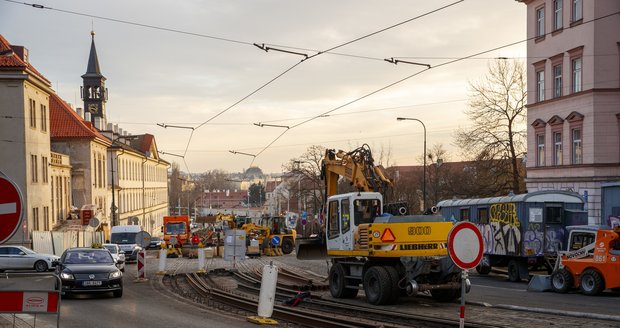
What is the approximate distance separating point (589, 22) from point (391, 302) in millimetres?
25621

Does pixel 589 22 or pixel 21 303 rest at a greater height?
pixel 589 22

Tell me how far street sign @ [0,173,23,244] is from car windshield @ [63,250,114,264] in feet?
44.4

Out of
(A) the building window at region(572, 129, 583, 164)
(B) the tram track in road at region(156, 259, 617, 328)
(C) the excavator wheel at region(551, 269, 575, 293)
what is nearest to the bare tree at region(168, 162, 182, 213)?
(A) the building window at region(572, 129, 583, 164)

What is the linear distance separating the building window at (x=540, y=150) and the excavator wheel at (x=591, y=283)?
24.3m

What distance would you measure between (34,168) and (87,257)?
96.2 feet

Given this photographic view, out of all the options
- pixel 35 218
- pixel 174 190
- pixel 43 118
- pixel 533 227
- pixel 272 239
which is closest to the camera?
pixel 533 227

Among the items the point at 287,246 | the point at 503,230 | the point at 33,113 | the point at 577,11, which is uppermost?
the point at 577,11

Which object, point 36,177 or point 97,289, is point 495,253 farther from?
point 36,177

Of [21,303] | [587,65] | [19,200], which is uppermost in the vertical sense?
[587,65]

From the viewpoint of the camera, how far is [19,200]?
7121 mm

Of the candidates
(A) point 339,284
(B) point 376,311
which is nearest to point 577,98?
(A) point 339,284

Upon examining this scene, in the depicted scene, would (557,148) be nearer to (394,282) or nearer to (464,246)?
(394,282)

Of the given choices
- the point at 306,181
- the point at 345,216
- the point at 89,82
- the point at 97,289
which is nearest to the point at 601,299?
the point at 345,216

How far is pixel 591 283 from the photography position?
20.4 m
